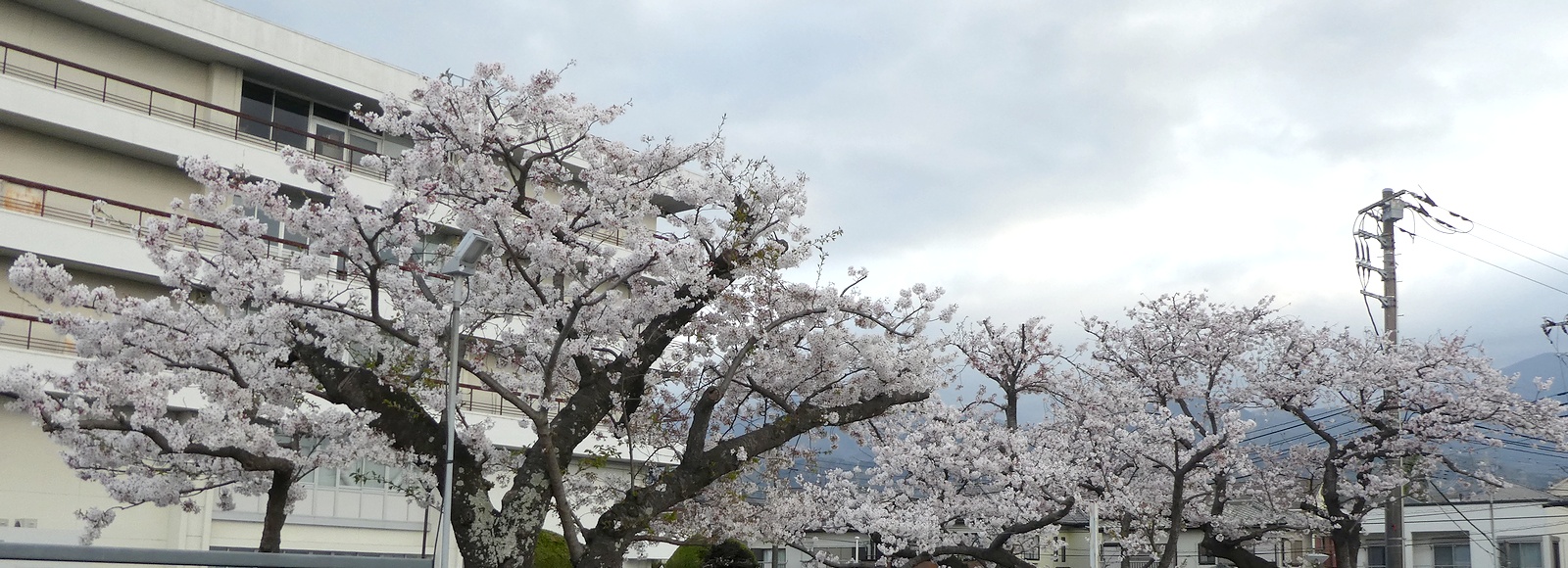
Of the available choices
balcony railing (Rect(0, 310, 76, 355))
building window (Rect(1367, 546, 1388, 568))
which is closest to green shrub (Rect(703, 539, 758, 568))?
balcony railing (Rect(0, 310, 76, 355))

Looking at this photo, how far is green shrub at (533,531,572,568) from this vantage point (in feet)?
85.8

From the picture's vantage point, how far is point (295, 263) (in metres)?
14.3

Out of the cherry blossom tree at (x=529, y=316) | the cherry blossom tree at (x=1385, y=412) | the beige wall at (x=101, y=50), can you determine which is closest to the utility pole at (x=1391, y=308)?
the cherry blossom tree at (x=1385, y=412)

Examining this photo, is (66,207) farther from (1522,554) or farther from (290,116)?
(1522,554)

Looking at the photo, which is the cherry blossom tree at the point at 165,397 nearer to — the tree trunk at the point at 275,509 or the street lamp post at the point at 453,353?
the tree trunk at the point at 275,509

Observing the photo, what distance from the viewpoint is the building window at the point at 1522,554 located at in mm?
36438

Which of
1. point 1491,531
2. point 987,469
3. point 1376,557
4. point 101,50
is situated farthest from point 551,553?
point 1376,557

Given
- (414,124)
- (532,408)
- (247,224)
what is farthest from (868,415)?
(247,224)

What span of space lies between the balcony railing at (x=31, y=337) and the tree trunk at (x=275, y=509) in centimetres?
1197

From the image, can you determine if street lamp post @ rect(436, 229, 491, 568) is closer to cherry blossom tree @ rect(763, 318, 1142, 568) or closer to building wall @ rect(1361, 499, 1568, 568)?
cherry blossom tree @ rect(763, 318, 1142, 568)

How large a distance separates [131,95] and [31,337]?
5477 millimetres

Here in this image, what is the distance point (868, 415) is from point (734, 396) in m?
2.15

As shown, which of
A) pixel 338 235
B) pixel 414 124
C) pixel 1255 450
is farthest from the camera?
pixel 1255 450

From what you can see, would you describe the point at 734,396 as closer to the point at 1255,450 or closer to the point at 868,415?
the point at 868,415
